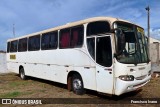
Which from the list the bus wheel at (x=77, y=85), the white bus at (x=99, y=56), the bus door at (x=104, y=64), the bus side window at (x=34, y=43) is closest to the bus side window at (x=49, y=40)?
the white bus at (x=99, y=56)

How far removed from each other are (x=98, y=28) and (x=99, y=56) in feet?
3.63

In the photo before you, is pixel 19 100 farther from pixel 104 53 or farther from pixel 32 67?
pixel 32 67

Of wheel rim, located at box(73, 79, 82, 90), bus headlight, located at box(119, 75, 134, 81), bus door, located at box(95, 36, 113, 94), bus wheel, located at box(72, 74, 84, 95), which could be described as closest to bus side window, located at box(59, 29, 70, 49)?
bus wheel, located at box(72, 74, 84, 95)

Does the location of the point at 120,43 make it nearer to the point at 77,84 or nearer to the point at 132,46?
the point at 132,46

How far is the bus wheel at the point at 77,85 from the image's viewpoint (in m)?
10.2

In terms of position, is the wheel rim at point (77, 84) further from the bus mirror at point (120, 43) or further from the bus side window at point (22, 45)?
the bus side window at point (22, 45)

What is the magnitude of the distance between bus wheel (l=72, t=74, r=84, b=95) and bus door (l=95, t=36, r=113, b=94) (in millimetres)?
1413

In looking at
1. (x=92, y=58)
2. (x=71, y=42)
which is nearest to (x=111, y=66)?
(x=92, y=58)

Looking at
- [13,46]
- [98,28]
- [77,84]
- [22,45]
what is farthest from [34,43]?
[98,28]

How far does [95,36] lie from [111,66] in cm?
150

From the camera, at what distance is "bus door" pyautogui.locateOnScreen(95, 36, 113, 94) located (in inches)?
330

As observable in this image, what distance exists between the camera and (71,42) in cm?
1056

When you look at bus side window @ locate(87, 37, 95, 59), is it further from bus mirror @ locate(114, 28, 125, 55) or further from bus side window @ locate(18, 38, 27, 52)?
bus side window @ locate(18, 38, 27, 52)

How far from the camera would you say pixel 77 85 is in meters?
10.4
